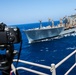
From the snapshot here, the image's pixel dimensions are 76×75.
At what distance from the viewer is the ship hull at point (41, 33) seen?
2083 inches

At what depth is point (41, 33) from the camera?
56.5 m

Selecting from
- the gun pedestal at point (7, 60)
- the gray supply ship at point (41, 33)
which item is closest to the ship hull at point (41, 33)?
the gray supply ship at point (41, 33)

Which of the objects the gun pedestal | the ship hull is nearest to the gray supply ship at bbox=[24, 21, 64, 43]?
the ship hull

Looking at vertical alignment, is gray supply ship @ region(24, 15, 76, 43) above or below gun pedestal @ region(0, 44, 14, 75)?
below

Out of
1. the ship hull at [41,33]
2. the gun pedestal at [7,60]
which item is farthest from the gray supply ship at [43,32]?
the gun pedestal at [7,60]

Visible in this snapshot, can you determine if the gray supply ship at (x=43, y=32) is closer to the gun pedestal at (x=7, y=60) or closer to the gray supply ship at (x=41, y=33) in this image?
the gray supply ship at (x=41, y=33)

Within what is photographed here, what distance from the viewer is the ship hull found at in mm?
52906

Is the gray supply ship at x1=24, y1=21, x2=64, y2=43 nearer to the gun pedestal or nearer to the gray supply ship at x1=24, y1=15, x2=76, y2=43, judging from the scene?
the gray supply ship at x1=24, y1=15, x2=76, y2=43

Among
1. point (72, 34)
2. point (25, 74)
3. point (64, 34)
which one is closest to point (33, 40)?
point (64, 34)

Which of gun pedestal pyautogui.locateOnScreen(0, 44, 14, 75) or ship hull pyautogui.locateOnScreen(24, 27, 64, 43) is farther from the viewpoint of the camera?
ship hull pyautogui.locateOnScreen(24, 27, 64, 43)

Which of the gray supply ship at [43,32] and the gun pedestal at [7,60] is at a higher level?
the gun pedestal at [7,60]

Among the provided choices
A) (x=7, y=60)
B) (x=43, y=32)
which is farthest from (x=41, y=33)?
(x=7, y=60)

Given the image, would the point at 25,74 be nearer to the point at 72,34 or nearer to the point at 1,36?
the point at 1,36

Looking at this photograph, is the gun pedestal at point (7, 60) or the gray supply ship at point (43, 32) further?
the gray supply ship at point (43, 32)
